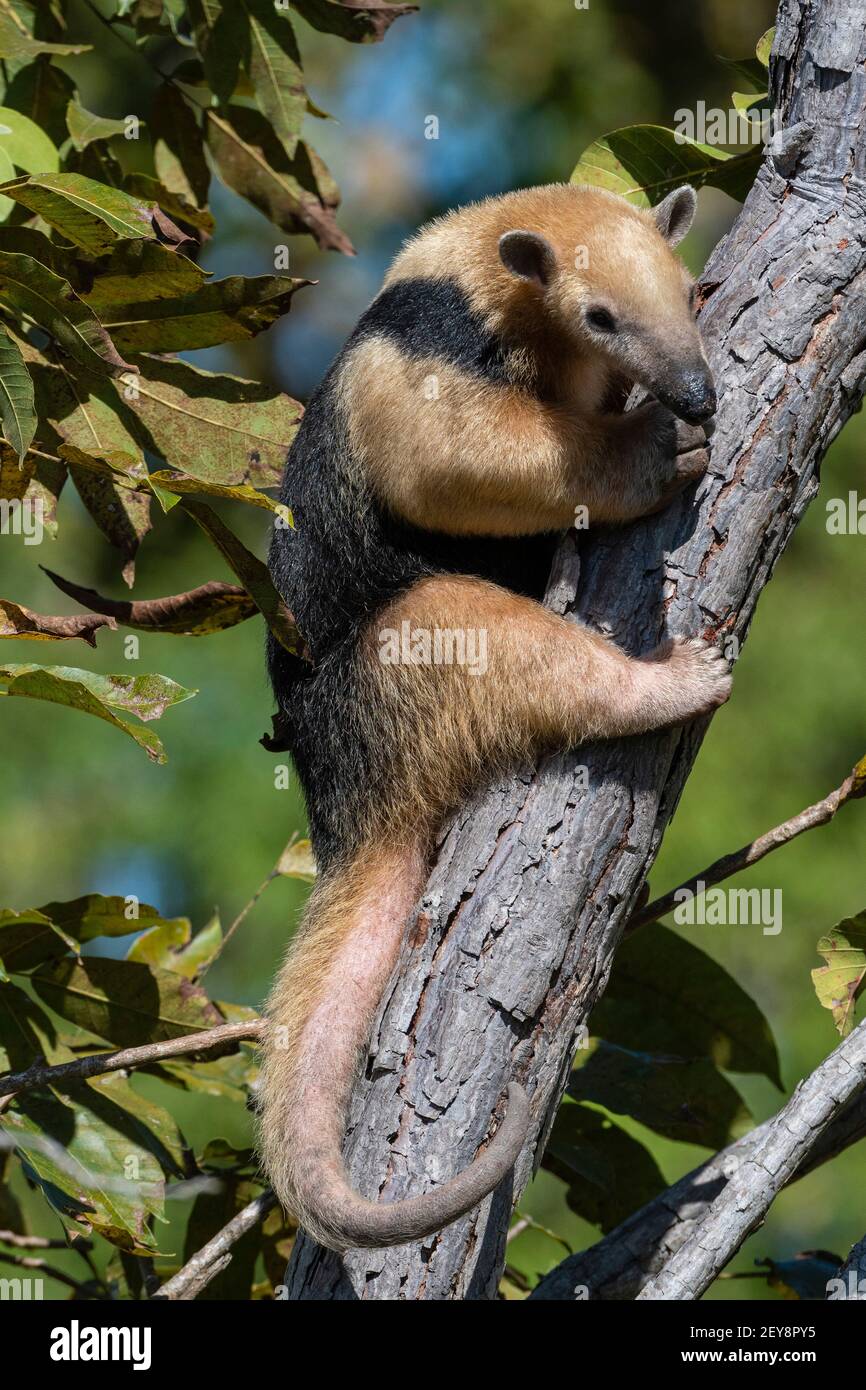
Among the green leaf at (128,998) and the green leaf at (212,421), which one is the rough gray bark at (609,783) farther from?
the green leaf at (128,998)

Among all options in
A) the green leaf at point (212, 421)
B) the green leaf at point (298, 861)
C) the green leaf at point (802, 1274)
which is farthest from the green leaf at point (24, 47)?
the green leaf at point (802, 1274)

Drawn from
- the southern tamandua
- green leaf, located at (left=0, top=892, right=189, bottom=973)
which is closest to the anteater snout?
the southern tamandua

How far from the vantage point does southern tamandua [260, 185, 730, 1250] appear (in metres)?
3.04

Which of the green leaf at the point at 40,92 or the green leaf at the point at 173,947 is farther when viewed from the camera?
the green leaf at the point at 173,947

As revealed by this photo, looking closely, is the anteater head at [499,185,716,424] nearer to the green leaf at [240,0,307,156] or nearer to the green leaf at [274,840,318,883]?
the green leaf at [240,0,307,156]

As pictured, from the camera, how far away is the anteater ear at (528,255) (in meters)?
3.39

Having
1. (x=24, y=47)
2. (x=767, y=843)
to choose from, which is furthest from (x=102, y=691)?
(x=24, y=47)

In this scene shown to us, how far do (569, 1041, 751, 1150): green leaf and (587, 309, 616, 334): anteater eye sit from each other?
73.3 inches

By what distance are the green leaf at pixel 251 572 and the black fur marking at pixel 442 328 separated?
2.91 feet
